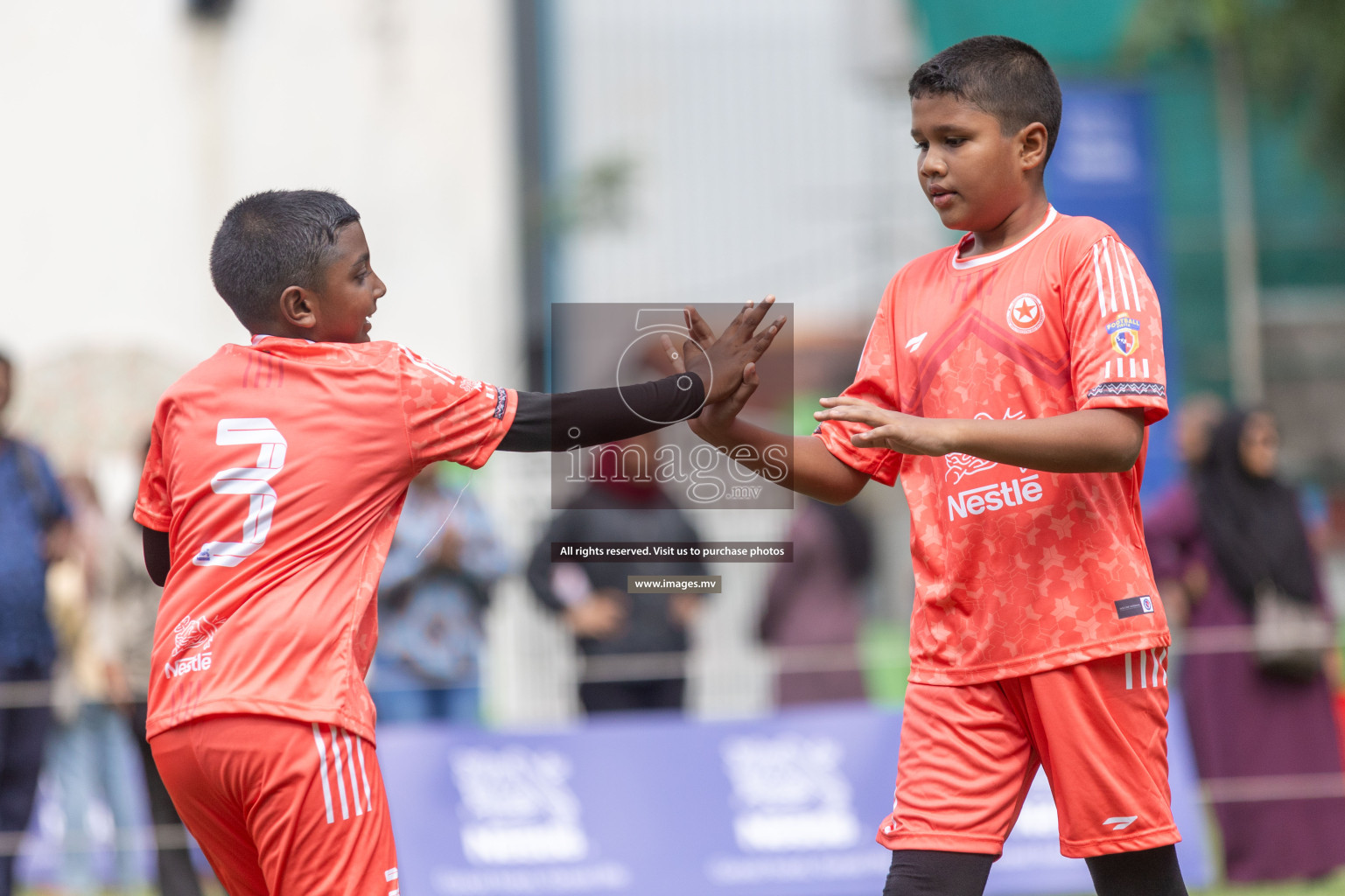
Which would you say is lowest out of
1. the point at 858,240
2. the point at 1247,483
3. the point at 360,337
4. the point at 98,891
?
the point at 98,891

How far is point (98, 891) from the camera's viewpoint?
20.2ft

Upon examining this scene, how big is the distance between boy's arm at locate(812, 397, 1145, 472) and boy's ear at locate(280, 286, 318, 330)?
0.93 meters

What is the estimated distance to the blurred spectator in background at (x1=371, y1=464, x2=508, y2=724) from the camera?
6316 mm

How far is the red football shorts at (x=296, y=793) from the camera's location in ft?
7.68

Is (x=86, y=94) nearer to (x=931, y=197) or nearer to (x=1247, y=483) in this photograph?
(x=1247, y=483)

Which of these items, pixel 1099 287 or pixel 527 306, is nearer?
pixel 1099 287


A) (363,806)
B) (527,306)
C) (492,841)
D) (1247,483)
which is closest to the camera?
(363,806)

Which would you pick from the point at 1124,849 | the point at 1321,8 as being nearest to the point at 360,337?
the point at 1124,849

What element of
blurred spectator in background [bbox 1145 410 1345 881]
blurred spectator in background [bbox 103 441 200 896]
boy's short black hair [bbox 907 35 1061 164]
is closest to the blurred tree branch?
blurred spectator in background [bbox 1145 410 1345 881]

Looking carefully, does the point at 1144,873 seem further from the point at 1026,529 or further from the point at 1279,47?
the point at 1279,47

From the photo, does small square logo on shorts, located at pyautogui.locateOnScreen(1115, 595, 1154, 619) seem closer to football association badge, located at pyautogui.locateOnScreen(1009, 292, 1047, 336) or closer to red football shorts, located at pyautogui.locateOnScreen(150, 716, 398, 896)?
football association badge, located at pyautogui.locateOnScreen(1009, 292, 1047, 336)

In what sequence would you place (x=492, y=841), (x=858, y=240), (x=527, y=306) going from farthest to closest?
1. (x=858, y=240)
2. (x=527, y=306)
3. (x=492, y=841)

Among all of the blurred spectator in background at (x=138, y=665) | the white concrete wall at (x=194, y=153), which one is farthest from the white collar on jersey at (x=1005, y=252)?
the white concrete wall at (x=194, y=153)

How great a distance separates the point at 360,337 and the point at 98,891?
455cm
